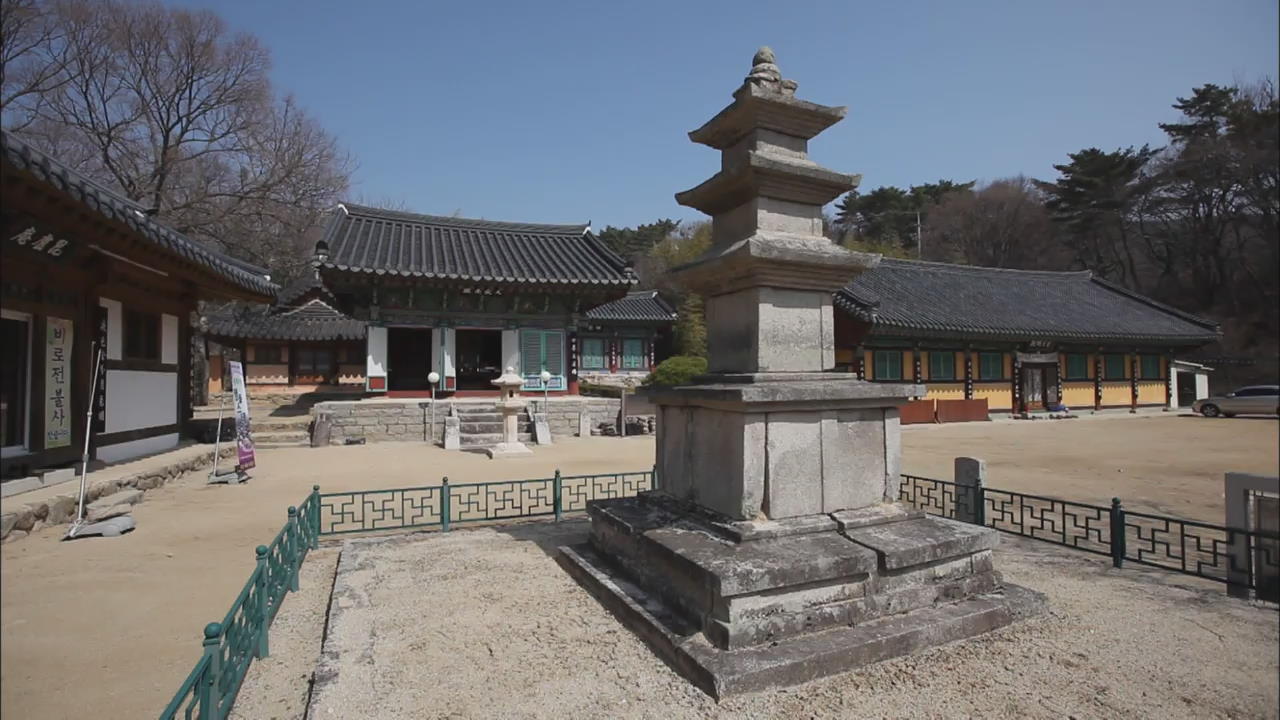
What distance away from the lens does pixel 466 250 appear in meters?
21.2

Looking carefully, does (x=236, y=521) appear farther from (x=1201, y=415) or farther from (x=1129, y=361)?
(x=1129, y=361)

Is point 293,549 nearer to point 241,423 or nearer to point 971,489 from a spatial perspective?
point 241,423

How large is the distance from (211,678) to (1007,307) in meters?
31.4

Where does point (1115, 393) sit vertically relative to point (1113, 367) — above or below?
below

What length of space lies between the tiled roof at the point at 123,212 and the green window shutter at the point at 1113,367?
32517 millimetres

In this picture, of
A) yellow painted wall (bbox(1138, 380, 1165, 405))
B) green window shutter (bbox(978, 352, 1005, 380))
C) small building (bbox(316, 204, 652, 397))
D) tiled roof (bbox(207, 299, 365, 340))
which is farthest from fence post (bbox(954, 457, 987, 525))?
yellow painted wall (bbox(1138, 380, 1165, 405))

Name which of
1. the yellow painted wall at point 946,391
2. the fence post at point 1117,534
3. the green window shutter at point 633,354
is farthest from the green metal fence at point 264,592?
the green window shutter at point 633,354

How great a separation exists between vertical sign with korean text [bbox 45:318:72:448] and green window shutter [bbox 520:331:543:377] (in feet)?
39.6

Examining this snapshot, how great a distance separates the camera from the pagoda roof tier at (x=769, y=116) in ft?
17.0

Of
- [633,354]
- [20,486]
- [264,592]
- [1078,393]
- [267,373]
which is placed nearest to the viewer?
[264,592]

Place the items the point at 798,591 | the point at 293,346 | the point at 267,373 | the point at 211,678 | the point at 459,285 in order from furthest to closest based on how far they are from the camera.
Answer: the point at 293,346 < the point at 267,373 < the point at 459,285 < the point at 798,591 < the point at 211,678

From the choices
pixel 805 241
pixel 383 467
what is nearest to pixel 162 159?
pixel 383 467

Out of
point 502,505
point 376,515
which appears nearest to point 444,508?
point 376,515

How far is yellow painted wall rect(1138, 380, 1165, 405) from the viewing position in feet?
92.2
